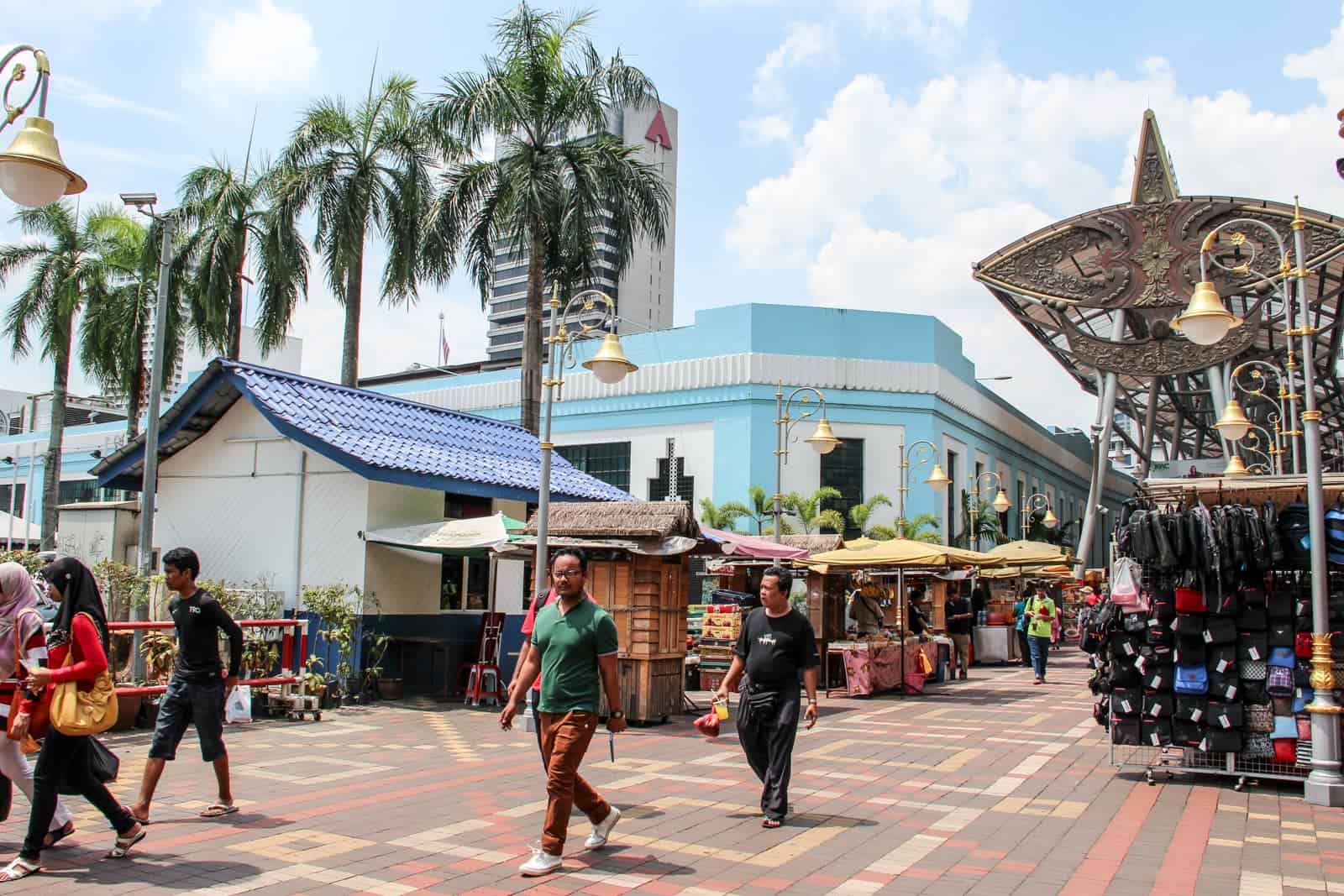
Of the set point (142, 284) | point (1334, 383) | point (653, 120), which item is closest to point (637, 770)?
point (142, 284)

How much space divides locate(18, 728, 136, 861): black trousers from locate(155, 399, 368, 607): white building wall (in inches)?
375

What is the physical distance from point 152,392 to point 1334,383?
158 feet

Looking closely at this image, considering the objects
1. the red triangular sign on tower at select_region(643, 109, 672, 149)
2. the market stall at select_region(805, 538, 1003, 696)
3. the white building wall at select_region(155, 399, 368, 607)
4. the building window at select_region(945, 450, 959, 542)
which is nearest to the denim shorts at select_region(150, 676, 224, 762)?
the white building wall at select_region(155, 399, 368, 607)

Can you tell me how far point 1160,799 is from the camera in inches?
348

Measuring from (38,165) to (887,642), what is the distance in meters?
14.8

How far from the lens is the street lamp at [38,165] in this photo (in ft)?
21.9

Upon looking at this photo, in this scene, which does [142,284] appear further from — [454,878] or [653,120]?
[653,120]

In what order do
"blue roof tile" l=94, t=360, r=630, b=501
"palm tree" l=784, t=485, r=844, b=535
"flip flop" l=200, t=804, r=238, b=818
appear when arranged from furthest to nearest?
1. "palm tree" l=784, t=485, r=844, b=535
2. "blue roof tile" l=94, t=360, r=630, b=501
3. "flip flop" l=200, t=804, r=238, b=818

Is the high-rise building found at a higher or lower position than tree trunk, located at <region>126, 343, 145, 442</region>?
higher

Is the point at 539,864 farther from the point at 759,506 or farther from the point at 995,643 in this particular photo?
the point at 759,506

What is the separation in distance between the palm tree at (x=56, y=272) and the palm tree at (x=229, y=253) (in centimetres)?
443

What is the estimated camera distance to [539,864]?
20.4ft

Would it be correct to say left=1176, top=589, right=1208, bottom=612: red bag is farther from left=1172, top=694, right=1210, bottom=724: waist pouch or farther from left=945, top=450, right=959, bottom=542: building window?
left=945, top=450, right=959, bottom=542: building window

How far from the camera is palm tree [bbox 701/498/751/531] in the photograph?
34.0m
